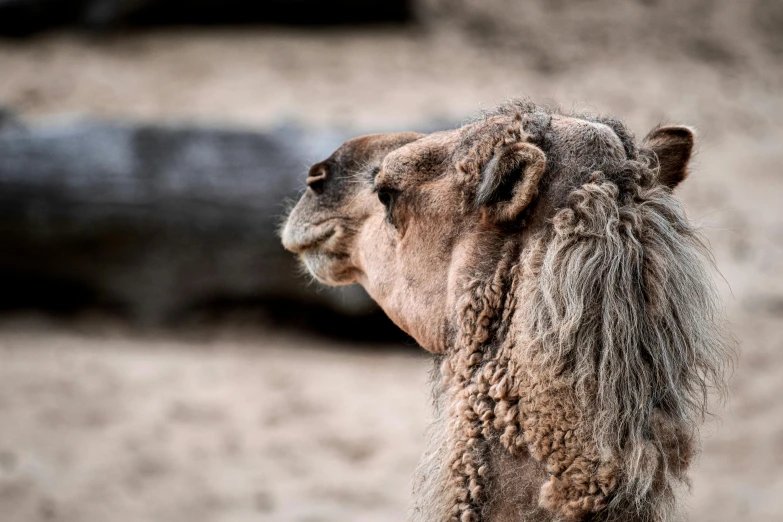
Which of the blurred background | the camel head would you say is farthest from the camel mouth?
the blurred background

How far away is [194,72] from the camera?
1029 centimetres

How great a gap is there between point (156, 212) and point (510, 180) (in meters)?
4.96

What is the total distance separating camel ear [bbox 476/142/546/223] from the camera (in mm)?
2201

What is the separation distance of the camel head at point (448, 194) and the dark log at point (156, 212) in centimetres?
365

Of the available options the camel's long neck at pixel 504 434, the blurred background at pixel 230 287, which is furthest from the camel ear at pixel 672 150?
the blurred background at pixel 230 287

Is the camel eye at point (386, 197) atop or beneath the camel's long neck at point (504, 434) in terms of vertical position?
atop

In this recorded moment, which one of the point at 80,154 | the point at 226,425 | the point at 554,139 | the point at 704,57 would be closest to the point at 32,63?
the point at 80,154

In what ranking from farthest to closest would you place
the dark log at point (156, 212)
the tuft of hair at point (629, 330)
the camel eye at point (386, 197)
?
the dark log at point (156, 212) < the camel eye at point (386, 197) < the tuft of hair at point (629, 330)

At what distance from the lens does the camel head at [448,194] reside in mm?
2244

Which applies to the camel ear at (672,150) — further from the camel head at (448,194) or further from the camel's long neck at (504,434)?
the camel's long neck at (504,434)

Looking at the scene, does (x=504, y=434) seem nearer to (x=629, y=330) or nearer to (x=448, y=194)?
(x=629, y=330)

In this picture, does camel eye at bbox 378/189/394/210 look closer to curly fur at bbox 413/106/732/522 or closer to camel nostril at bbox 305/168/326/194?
camel nostril at bbox 305/168/326/194

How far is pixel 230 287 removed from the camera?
6.95 meters

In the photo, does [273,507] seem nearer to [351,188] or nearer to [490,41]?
[351,188]
